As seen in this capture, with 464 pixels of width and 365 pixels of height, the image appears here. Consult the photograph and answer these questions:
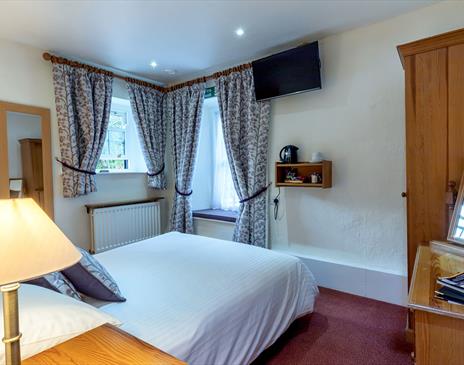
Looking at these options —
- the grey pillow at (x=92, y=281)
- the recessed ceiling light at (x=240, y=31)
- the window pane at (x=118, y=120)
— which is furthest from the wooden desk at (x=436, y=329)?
the window pane at (x=118, y=120)

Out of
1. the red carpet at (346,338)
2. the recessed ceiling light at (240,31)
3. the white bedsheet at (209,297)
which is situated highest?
the recessed ceiling light at (240,31)

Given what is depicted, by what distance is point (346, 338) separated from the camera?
6.56 ft

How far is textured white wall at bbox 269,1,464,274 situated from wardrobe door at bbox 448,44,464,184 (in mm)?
836

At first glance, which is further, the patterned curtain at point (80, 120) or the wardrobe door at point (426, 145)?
the patterned curtain at point (80, 120)

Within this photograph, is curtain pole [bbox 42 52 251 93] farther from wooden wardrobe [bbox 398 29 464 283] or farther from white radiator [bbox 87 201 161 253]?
wooden wardrobe [bbox 398 29 464 283]

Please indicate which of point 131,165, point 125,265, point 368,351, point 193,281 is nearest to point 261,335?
point 193,281

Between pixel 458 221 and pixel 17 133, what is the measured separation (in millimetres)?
3755

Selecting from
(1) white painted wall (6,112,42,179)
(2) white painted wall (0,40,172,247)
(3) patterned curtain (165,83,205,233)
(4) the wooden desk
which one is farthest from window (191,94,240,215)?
(4) the wooden desk

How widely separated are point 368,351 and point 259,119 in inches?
93.5

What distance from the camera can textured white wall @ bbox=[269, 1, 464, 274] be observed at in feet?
8.09

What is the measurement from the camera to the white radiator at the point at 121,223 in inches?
131

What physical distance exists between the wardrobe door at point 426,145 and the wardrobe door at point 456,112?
23mm

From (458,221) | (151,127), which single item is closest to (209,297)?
(458,221)

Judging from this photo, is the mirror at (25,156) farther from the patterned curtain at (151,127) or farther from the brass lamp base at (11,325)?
the brass lamp base at (11,325)
